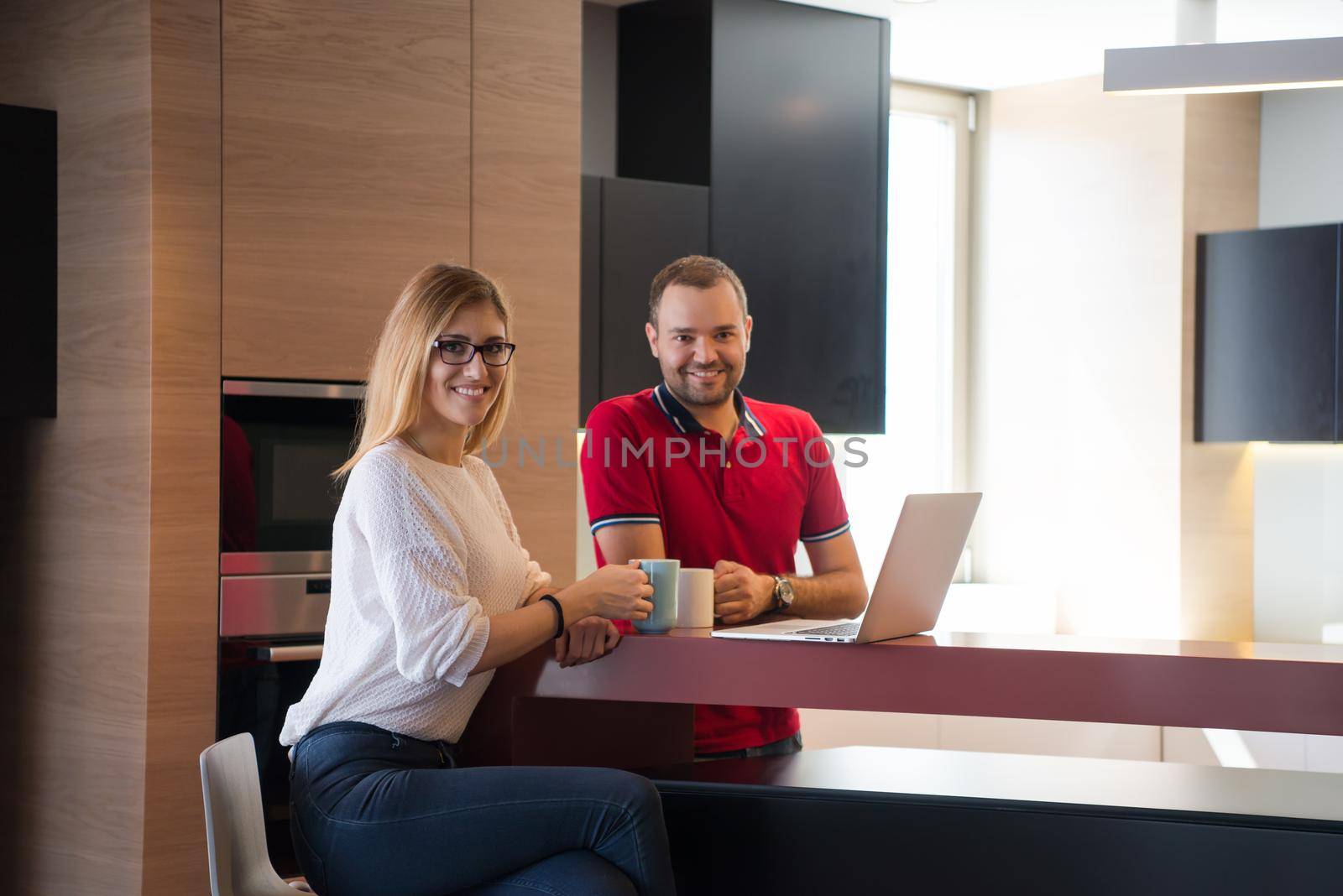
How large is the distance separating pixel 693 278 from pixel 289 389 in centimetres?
106

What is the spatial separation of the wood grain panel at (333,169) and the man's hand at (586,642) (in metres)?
1.37

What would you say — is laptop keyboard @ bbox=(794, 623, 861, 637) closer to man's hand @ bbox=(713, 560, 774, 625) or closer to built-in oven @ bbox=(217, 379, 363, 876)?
man's hand @ bbox=(713, 560, 774, 625)

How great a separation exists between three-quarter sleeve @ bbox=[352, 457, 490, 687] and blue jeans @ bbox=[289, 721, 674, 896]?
137 millimetres

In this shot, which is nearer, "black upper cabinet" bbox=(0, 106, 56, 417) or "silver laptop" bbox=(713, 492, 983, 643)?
"silver laptop" bbox=(713, 492, 983, 643)

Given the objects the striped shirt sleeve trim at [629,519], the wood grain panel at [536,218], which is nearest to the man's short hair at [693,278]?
the striped shirt sleeve trim at [629,519]

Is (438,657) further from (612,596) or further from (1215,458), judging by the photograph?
(1215,458)

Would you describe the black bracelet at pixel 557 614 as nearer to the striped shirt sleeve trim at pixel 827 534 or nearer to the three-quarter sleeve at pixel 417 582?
the three-quarter sleeve at pixel 417 582

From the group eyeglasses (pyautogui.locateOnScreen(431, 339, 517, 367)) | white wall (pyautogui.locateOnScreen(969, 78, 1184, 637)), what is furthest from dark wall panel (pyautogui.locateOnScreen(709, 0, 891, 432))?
eyeglasses (pyautogui.locateOnScreen(431, 339, 517, 367))

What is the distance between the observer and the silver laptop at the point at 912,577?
185cm

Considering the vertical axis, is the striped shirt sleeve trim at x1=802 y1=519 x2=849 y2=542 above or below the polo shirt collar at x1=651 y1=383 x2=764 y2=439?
below

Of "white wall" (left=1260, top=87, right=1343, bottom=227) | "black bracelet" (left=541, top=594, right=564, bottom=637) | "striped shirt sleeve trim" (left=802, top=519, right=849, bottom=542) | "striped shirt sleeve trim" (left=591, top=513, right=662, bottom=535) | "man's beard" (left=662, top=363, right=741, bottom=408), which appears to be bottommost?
"black bracelet" (left=541, top=594, right=564, bottom=637)

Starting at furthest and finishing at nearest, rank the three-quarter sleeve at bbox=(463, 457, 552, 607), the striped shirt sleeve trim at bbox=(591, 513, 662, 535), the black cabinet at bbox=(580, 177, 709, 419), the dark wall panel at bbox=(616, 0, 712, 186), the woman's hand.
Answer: the dark wall panel at bbox=(616, 0, 712, 186) → the black cabinet at bbox=(580, 177, 709, 419) → the striped shirt sleeve trim at bbox=(591, 513, 662, 535) → the three-quarter sleeve at bbox=(463, 457, 552, 607) → the woman's hand

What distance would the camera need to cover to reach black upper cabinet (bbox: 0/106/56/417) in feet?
9.95

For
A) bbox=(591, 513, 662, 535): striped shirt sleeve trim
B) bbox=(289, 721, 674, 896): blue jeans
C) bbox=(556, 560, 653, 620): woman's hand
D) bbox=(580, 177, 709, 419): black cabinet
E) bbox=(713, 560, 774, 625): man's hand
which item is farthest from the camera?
bbox=(580, 177, 709, 419): black cabinet
